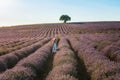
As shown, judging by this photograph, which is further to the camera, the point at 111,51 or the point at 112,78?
the point at 111,51

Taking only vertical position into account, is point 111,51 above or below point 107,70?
below

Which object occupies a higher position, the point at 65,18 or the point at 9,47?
the point at 9,47

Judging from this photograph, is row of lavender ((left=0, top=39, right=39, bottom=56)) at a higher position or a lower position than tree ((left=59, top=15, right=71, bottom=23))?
higher

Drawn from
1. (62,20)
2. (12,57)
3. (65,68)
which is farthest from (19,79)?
(62,20)

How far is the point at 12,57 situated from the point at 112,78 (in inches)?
348

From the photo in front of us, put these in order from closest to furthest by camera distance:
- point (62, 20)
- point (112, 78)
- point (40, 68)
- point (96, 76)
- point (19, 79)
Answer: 1. point (112, 78)
2. point (19, 79)
3. point (96, 76)
4. point (40, 68)
5. point (62, 20)

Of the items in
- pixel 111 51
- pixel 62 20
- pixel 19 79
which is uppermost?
pixel 19 79

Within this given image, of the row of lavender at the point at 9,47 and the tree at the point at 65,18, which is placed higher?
the row of lavender at the point at 9,47

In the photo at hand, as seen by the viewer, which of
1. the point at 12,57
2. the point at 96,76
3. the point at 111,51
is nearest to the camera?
the point at 96,76

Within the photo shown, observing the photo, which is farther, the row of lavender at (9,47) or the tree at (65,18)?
the tree at (65,18)

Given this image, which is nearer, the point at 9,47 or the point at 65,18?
the point at 9,47

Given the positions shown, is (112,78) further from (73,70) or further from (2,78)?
(2,78)

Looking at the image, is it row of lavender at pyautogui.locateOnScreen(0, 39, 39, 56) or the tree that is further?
the tree

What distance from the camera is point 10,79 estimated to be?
8.73 m
